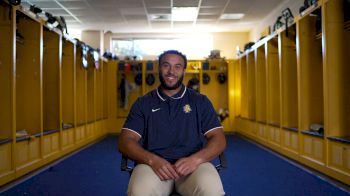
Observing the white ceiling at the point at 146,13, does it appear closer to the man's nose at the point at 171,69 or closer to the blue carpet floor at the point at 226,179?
the blue carpet floor at the point at 226,179

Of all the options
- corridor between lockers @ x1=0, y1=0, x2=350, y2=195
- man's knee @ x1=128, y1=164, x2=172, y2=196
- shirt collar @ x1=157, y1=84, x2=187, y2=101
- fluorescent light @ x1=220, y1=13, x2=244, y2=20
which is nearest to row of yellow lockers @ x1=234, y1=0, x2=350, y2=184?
corridor between lockers @ x1=0, y1=0, x2=350, y2=195

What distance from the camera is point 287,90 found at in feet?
18.1

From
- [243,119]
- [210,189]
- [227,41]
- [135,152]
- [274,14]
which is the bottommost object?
[243,119]

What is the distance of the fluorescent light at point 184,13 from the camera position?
331 inches

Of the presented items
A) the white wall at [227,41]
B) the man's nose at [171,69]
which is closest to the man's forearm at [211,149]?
the man's nose at [171,69]

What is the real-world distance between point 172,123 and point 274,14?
776 cm

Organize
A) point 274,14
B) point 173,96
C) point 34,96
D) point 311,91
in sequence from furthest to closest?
point 274,14
point 311,91
point 34,96
point 173,96

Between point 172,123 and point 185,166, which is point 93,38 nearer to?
point 172,123

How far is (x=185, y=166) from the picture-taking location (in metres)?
1.67

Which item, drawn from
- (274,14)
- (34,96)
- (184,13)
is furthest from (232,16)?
(34,96)

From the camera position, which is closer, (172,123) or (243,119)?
(172,123)

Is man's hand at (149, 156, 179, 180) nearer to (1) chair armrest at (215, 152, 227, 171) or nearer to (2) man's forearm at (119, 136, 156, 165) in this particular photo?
(2) man's forearm at (119, 136, 156, 165)

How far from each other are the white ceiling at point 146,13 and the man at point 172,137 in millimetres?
6152

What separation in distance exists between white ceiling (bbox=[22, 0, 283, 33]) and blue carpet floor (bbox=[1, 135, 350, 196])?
4.20 m
